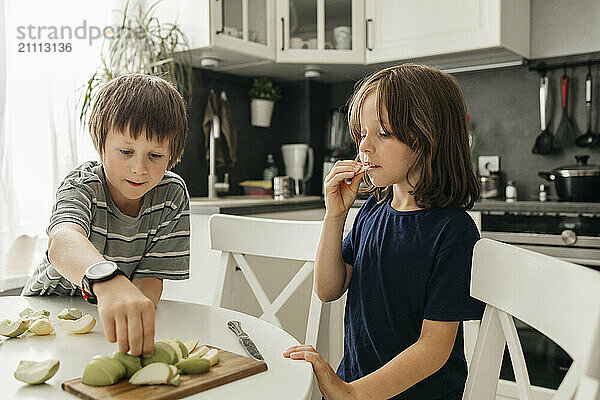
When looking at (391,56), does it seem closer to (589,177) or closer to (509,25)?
(509,25)

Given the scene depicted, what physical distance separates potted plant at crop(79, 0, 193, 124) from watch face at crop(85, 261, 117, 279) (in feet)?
5.65

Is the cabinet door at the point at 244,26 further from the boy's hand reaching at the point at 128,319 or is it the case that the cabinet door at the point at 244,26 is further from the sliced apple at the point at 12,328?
the boy's hand reaching at the point at 128,319

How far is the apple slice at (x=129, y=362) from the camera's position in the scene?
2.26 feet

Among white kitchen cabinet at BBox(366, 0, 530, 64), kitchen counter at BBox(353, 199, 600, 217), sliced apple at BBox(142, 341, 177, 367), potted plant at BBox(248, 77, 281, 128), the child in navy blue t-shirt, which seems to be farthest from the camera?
potted plant at BBox(248, 77, 281, 128)

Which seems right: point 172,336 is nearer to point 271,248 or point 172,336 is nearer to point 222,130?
point 271,248

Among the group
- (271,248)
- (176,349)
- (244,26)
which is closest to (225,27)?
(244,26)

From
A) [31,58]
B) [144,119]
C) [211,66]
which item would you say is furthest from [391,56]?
[144,119]

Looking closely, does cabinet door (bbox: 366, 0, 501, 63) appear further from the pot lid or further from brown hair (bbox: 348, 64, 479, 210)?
brown hair (bbox: 348, 64, 479, 210)

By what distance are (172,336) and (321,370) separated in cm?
26

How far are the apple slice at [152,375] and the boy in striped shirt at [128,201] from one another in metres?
0.24

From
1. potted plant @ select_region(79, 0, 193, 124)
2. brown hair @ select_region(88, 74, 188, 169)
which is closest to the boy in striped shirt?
brown hair @ select_region(88, 74, 188, 169)

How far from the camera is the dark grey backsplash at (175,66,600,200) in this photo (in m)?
2.74

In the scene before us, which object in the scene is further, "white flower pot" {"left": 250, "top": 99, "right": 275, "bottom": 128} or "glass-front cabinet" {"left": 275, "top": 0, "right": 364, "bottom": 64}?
"white flower pot" {"left": 250, "top": 99, "right": 275, "bottom": 128}

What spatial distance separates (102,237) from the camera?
118 cm
